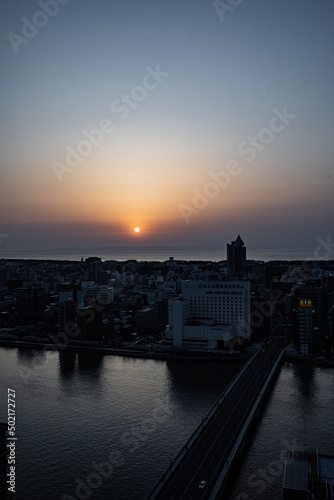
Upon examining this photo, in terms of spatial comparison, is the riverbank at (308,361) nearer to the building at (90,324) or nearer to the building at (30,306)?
the building at (90,324)

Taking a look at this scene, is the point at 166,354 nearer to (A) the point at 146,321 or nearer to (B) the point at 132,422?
(A) the point at 146,321

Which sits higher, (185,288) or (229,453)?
(185,288)

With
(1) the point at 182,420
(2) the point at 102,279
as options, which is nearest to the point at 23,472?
(1) the point at 182,420

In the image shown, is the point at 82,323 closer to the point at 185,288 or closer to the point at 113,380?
the point at 185,288

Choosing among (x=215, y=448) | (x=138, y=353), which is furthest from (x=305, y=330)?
(x=215, y=448)
